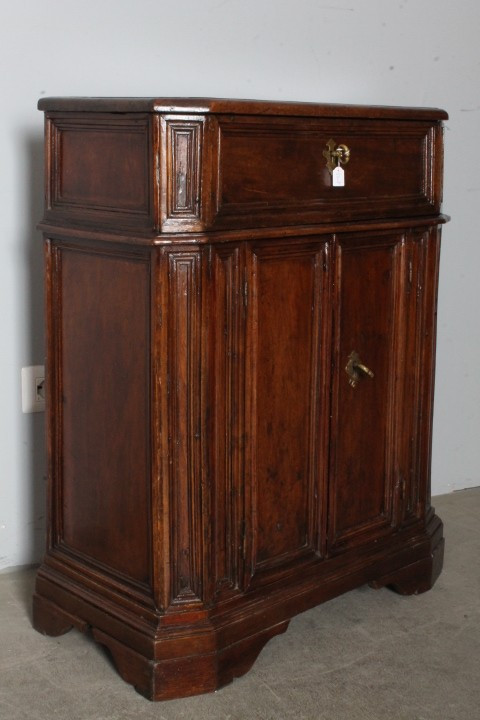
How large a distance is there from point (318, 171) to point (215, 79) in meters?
0.67

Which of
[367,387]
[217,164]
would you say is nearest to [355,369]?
[367,387]

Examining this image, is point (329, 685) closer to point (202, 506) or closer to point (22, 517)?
point (202, 506)

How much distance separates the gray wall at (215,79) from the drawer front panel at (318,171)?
0.57 metres

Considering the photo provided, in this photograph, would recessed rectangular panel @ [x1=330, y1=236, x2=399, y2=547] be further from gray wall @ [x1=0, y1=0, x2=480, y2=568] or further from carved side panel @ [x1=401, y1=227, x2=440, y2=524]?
gray wall @ [x1=0, y1=0, x2=480, y2=568]

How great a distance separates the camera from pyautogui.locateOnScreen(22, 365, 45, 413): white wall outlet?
2572 millimetres

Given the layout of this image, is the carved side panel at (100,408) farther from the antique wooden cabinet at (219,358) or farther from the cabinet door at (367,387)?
the cabinet door at (367,387)

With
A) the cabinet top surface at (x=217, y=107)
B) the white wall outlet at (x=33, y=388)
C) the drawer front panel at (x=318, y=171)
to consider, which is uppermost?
the cabinet top surface at (x=217, y=107)

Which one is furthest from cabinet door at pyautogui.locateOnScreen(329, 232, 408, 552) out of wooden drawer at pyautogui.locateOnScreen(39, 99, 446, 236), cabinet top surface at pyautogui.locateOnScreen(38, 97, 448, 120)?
cabinet top surface at pyautogui.locateOnScreen(38, 97, 448, 120)

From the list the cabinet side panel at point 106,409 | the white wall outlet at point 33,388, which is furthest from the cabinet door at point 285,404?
the white wall outlet at point 33,388

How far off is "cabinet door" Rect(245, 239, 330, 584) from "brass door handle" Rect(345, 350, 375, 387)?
3.2 inches

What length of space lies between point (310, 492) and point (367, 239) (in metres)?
0.54

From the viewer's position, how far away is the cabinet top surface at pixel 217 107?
6.10ft

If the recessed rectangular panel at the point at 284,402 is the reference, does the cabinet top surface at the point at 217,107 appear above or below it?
above

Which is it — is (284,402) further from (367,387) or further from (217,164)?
(217,164)
